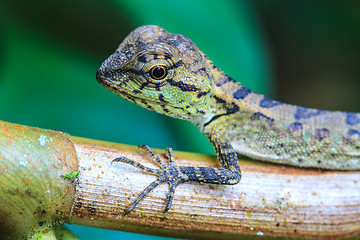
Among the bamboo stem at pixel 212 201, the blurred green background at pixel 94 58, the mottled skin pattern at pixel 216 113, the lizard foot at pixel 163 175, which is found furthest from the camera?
the blurred green background at pixel 94 58

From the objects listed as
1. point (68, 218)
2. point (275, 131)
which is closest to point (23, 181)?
point (68, 218)

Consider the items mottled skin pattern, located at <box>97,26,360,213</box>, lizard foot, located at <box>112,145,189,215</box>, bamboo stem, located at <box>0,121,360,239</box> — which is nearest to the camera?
bamboo stem, located at <box>0,121,360,239</box>

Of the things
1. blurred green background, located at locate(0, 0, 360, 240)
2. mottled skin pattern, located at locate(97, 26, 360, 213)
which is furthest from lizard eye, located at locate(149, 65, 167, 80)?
blurred green background, located at locate(0, 0, 360, 240)

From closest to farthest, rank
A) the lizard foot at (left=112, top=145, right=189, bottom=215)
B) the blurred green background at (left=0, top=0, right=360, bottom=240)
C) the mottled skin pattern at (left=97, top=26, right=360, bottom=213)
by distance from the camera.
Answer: the lizard foot at (left=112, top=145, right=189, bottom=215)
the mottled skin pattern at (left=97, top=26, right=360, bottom=213)
the blurred green background at (left=0, top=0, right=360, bottom=240)

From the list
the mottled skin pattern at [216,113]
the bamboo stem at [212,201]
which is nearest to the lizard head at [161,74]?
the mottled skin pattern at [216,113]

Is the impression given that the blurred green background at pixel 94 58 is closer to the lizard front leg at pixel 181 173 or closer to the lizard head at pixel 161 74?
the lizard head at pixel 161 74

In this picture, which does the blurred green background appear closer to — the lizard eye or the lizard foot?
the lizard eye

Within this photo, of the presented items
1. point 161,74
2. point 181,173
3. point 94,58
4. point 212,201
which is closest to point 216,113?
point 161,74
